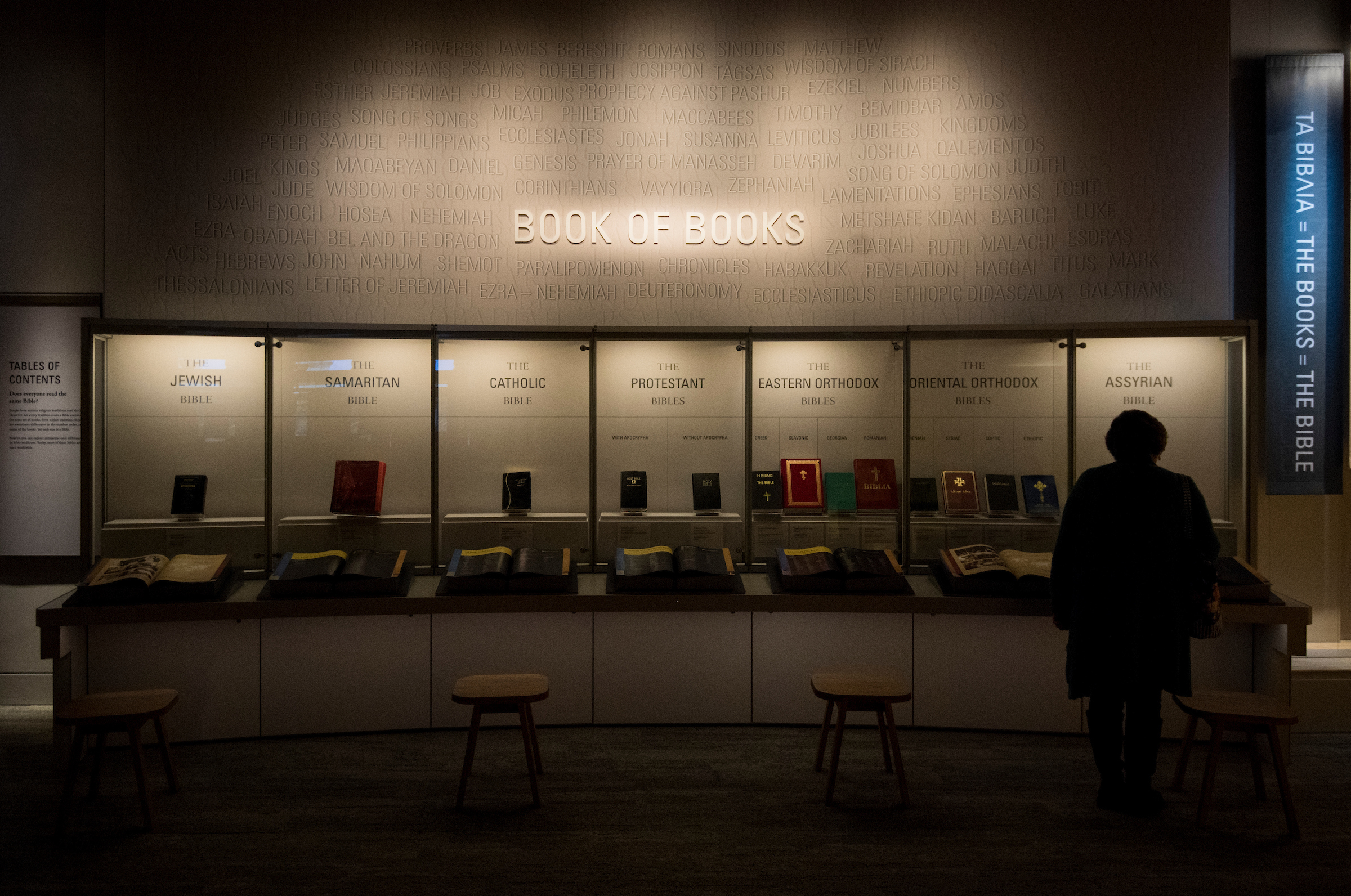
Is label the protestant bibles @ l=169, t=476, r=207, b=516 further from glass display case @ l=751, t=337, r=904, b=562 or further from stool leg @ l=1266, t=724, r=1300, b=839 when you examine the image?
stool leg @ l=1266, t=724, r=1300, b=839

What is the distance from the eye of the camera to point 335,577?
442cm

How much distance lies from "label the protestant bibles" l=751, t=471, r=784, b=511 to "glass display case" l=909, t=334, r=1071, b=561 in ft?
2.74

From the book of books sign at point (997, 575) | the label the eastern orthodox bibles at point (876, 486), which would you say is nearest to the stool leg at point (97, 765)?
the label the eastern orthodox bibles at point (876, 486)

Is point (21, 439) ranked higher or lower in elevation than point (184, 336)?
lower

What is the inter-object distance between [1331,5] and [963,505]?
4088 millimetres

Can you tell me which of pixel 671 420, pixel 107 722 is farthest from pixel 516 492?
pixel 107 722

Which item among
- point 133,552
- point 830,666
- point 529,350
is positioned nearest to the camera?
point 830,666

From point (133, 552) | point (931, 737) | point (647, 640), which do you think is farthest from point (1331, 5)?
point (133, 552)

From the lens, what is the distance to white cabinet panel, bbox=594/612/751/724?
183 inches

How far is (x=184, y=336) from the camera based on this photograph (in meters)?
4.82

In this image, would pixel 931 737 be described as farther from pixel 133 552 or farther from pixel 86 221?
pixel 86 221

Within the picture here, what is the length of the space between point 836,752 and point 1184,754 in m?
1.69

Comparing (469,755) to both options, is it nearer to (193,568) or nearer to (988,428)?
(193,568)

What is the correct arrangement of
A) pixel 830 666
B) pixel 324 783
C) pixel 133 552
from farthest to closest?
pixel 133 552 < pixel 830 666 < pixel 324 783
